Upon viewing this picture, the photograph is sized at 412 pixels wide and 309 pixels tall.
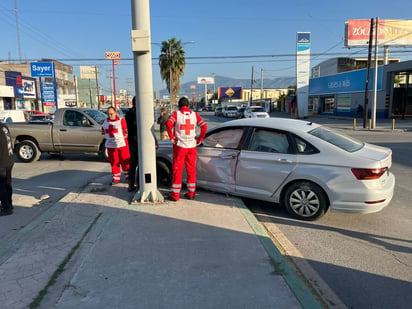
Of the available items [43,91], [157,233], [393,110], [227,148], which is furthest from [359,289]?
[43,91]

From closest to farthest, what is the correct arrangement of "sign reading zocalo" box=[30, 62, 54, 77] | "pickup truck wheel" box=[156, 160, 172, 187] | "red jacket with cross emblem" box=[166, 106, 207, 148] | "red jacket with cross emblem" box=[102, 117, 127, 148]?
1. "red jacket with cross emblem" box=[166, 106, 207, 148]
2. "pickup truck wheel" box=[156, 160, 172, 187]
3. "red jacket with cross emblem" box=[102, 117, 127, 148]
4. "sign reading zocalo" box=[30, 62, 54, 77]

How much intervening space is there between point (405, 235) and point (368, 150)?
1.36 metres

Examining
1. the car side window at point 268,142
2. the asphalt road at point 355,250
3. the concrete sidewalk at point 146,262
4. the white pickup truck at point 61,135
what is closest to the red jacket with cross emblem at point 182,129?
the car side window at point 268,142

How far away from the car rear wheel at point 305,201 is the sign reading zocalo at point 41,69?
3261cm

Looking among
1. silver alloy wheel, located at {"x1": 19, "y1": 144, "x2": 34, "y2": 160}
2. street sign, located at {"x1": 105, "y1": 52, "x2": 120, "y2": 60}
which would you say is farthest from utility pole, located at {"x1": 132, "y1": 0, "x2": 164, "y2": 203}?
street sign, located at {"x1": 105, "y1": 52, "x2": 120, "y2": 60}

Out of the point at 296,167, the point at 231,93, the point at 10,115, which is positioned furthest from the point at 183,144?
the point at 231,93

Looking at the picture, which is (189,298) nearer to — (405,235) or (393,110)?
(405,235)

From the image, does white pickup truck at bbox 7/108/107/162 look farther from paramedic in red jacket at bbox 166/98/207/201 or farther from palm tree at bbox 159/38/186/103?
palm tree at bbox 159/38/186/103

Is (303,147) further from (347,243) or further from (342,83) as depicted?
(342,83)

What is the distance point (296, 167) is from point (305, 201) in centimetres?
54

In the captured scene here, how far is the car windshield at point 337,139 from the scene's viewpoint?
5.18 m

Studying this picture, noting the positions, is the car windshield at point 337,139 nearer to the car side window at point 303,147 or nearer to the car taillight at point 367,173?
the car side window at point 303,147

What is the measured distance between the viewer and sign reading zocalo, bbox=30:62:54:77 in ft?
104

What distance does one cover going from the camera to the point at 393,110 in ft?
107
